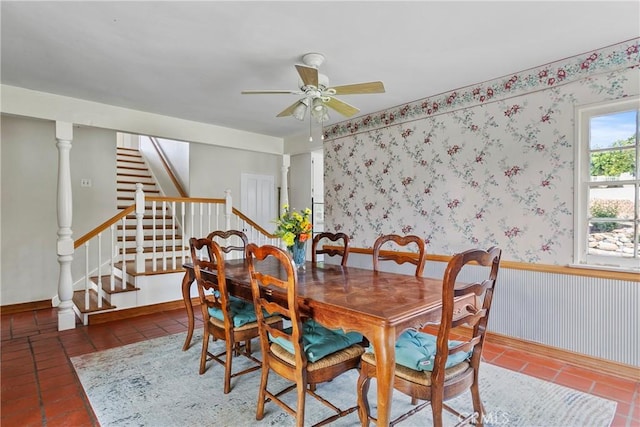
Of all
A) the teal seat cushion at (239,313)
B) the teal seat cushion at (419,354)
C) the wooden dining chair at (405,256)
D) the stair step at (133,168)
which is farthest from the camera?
the stair step at (133,168)

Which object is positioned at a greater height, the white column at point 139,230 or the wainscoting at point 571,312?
the white column at point 139,230

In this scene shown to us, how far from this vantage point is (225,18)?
86.9 inches

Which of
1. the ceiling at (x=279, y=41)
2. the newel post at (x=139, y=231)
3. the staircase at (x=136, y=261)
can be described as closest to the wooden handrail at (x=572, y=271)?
the ceiling at (x=279, y=41)

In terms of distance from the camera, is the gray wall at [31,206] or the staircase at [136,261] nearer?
the staircase at [136,261]

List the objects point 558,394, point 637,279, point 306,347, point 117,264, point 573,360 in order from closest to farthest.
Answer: point 306,347, point 558,394, point 637,279, point 573,360, point 117,264

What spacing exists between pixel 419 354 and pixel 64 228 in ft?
12.4

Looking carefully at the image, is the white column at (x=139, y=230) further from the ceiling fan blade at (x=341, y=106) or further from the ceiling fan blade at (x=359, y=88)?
the ceiling fan blade at (x=359, y=88)

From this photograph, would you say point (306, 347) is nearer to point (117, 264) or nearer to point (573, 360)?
point (573, 360)

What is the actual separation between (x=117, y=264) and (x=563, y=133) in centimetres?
552

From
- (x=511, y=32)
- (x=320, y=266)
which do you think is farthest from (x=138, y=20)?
(x=511, y=32)

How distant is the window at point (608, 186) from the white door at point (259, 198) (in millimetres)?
4583

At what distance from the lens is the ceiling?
2.12m

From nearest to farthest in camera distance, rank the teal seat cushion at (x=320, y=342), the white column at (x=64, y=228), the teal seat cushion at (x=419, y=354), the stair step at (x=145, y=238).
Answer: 1. the teal seat cushion at (x=419, y=354)
2. the teal seat cushion at (x=320, y=342)
3. the white column at (x=64, y=228)
4. the stair step at (x=145, y=238)

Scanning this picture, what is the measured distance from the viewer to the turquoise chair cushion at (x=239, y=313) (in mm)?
2402
